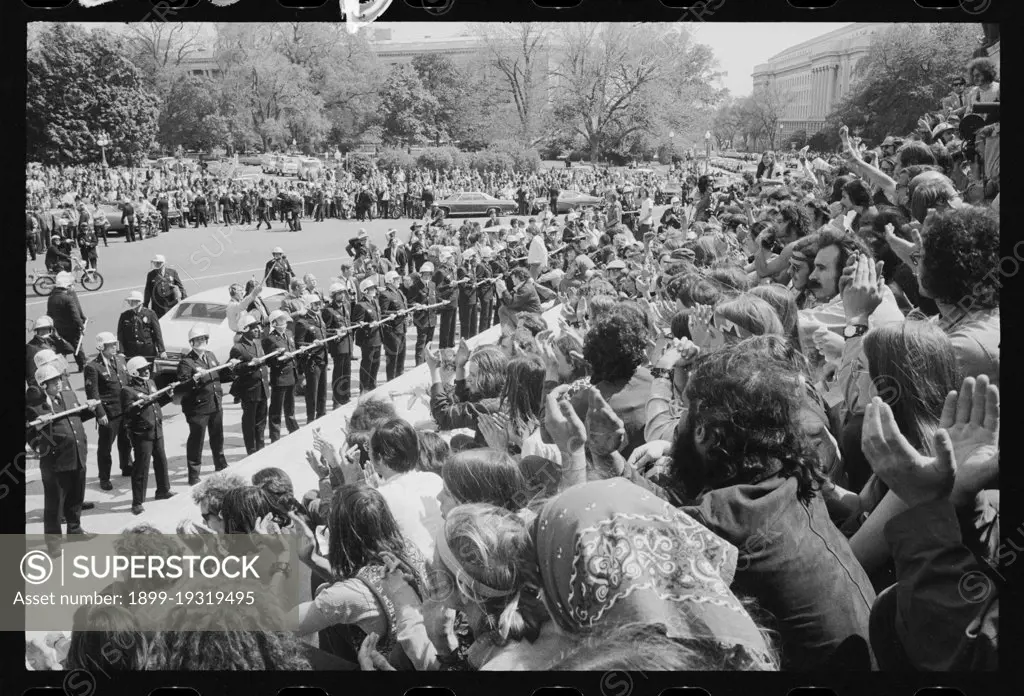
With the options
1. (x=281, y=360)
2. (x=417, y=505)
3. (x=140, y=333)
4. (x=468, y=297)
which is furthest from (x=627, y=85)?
(x=468, y=297)

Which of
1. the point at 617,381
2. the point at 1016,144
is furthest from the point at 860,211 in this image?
the point at 617,381

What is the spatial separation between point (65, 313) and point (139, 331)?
120 centimetres

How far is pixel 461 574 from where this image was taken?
249 centimetres

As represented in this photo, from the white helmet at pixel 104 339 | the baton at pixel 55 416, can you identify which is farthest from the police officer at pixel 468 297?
the baton at pixel 55 416

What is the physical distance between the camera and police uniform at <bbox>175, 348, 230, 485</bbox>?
21.1 ft

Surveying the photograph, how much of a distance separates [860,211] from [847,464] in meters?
3.14

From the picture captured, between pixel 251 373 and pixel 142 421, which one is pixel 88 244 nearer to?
pixel 142 421

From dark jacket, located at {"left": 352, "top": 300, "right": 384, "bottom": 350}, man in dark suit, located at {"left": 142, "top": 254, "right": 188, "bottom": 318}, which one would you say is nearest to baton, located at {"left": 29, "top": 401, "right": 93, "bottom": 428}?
man in dark suit, located at {"left": 142, "top": 254, "right": 188, "bottom": 318}

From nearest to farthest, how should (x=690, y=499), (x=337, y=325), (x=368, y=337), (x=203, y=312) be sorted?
(x=690, y=499) → (x=203, y=312) → (x=337, y=325) → (x=368, y=337)

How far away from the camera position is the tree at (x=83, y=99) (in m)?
3.52

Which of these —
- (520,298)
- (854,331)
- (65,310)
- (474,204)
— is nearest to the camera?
(854,331)

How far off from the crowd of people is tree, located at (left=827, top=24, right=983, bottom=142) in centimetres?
40

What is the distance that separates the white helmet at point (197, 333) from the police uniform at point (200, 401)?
157 mm

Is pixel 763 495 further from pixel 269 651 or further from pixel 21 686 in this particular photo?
pixel 21 686
